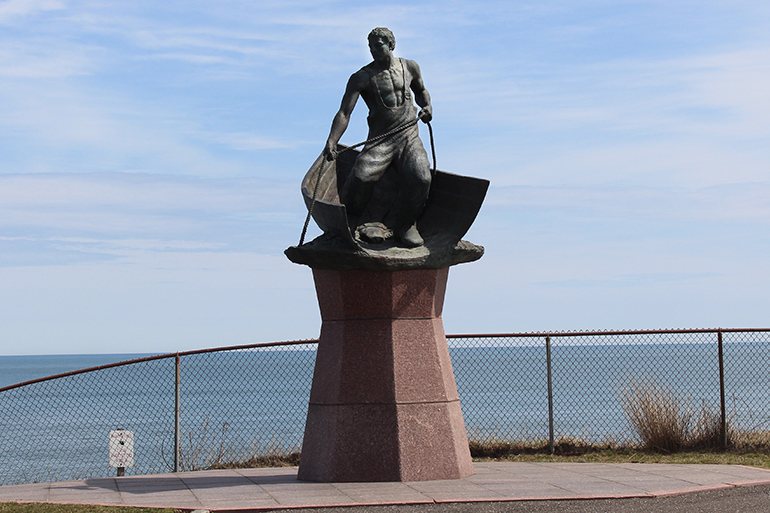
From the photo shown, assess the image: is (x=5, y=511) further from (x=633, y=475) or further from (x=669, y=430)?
(x=669, y=430)

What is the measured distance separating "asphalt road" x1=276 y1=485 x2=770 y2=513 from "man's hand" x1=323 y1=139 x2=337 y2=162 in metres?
3.30

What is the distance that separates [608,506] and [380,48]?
14.8 feet

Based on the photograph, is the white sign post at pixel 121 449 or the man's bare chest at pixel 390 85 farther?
the white sign post at pixel 121 449

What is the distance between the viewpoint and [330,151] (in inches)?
356

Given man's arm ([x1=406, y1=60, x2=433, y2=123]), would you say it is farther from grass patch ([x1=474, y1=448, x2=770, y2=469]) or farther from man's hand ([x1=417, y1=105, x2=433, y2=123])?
grass patch ([x1=474, y1=448, x2=770, y2=469])

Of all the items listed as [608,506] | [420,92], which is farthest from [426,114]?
[608,506]

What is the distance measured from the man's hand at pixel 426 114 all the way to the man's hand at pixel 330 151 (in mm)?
868

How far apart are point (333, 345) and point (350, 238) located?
41.6 inches

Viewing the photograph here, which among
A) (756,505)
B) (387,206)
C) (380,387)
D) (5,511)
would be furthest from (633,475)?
(5,511)

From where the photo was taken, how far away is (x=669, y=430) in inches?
438

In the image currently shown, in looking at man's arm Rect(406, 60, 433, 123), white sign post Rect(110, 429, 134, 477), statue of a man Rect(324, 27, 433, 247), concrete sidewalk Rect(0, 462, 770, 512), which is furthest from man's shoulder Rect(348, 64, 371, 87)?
white sign post Rect(110, 429, 134, 477)

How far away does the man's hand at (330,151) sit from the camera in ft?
29.6

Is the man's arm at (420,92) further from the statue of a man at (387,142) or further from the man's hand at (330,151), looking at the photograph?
the man's hand at (330,151)

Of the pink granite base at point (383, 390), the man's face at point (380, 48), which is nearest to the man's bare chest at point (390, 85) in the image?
the man's face at point (380, 48)
